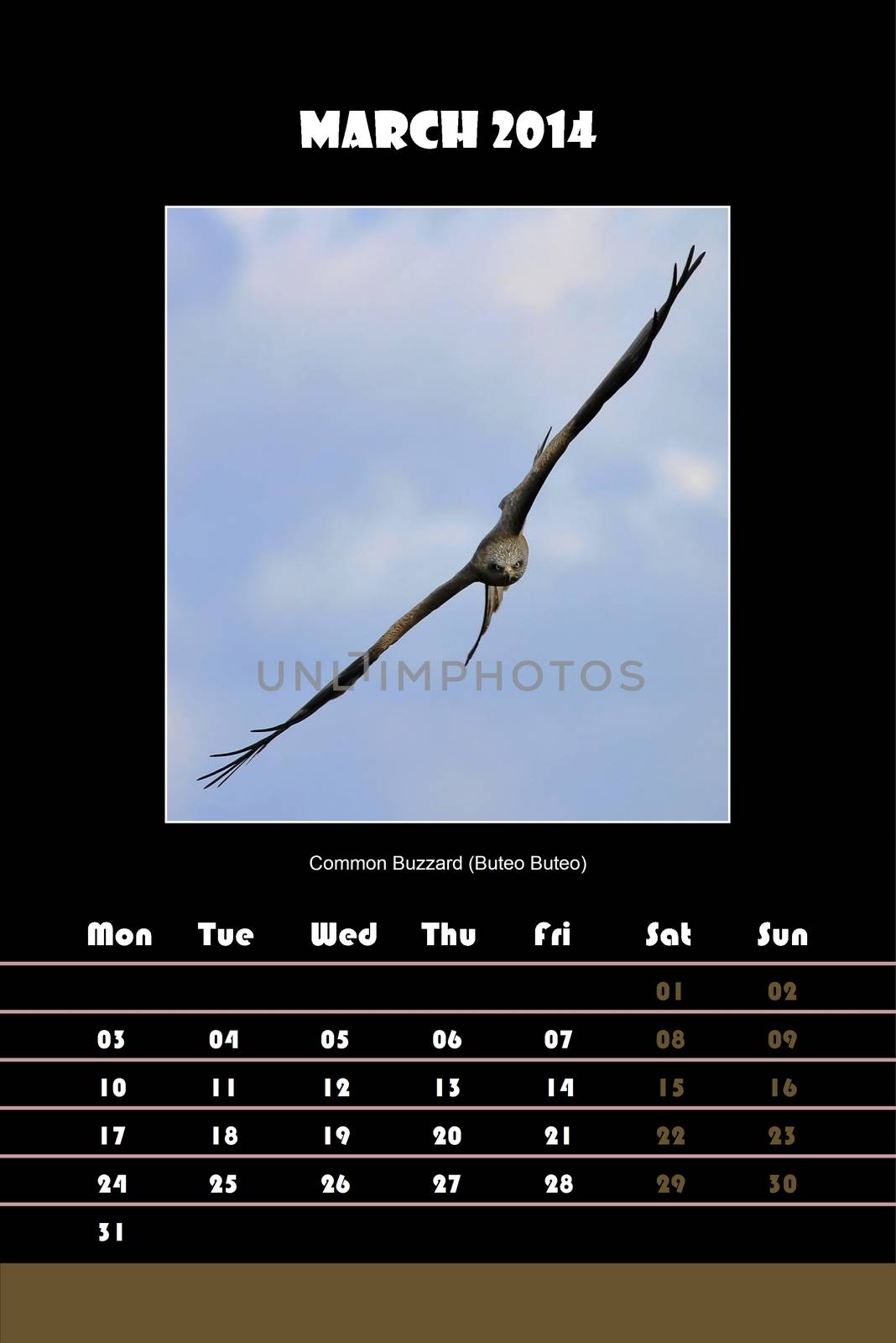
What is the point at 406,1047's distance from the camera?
8.74 meters

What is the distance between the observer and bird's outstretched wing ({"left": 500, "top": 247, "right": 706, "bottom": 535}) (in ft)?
31.6

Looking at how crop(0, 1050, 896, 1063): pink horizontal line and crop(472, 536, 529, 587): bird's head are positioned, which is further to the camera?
crop(472, 536, 529, 587): bird's head

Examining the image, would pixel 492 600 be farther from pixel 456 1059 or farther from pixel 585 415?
pixel 456 1059

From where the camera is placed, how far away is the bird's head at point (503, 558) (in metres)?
10.8

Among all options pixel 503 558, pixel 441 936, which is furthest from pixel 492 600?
pixel 441 936

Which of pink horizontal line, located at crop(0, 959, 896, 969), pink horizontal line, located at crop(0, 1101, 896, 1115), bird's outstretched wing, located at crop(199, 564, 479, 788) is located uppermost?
bird's outstretched wing, located at crop(199, 564, 479, 788)

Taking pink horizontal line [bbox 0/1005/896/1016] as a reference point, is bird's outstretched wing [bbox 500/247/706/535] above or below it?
above

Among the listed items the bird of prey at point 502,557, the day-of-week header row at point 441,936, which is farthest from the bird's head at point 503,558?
the day-of-week header row at point 441,936

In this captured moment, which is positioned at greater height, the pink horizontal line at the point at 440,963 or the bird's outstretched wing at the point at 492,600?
the bird's outstretched wing at the point at 492,600

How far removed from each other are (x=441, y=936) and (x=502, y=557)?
10.1ft

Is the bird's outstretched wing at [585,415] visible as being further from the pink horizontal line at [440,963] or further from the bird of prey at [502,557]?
the pink horizontal line at [440,963]

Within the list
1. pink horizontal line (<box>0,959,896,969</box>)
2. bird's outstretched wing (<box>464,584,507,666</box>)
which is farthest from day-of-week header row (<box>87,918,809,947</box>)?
bird's outstretched wing (<box>464,584,507,666</box>)

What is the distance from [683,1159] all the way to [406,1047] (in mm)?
1720

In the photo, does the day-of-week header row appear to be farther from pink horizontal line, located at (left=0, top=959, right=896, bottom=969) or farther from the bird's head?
the bird's head
